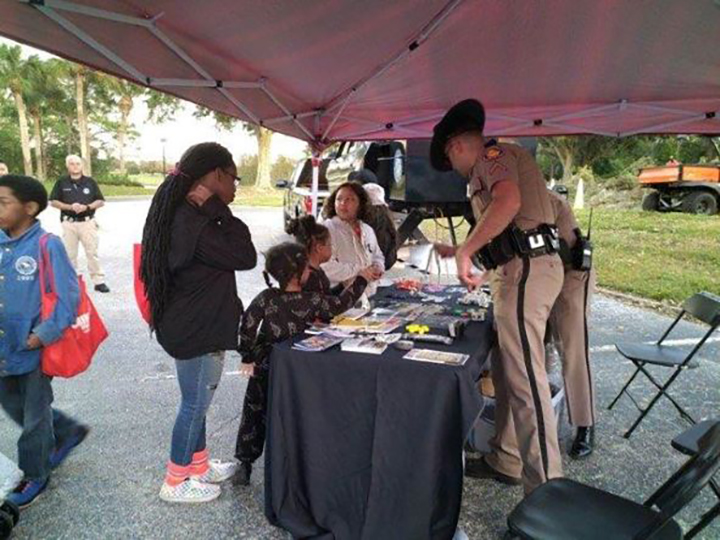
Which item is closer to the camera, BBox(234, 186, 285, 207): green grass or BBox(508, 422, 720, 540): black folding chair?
BBox(508, 422, 720, 540): black folding chair

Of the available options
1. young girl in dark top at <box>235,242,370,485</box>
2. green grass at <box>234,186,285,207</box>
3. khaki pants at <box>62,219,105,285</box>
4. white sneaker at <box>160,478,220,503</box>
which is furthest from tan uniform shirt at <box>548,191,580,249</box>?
green grass at <box>234,186,285,207</box>

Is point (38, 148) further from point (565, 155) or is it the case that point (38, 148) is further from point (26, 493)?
point (26, 493)

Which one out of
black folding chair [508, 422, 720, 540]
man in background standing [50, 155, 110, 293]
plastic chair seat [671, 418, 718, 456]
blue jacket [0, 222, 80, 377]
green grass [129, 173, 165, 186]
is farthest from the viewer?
green grass [129, 173, 165, 186]

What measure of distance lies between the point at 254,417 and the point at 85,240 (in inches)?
221

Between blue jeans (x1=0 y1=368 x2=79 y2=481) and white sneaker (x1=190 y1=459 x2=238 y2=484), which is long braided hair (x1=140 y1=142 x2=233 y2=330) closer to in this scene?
blue jeans (x1=0 y1=368 x2=79 y2=481)

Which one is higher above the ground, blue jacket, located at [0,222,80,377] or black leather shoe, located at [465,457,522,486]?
blue jacket, located at [0,222,80,377]

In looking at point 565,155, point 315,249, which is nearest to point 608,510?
point 315,249

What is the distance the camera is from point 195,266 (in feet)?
7.11

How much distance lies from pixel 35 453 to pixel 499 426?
7.41 ft

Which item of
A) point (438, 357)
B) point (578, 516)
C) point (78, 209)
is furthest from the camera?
point (78, 209)

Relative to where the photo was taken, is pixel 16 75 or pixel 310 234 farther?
pixel 16 75

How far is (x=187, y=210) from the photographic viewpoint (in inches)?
83.0

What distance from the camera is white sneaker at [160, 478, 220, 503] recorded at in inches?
96.2

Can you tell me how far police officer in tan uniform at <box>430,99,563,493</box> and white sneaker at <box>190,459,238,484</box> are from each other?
1.45 meters
